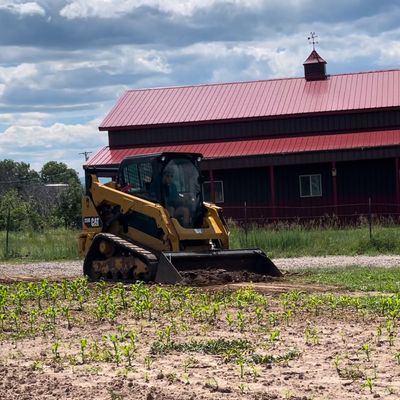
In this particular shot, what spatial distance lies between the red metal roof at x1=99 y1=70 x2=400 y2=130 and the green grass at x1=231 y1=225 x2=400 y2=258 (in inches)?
496

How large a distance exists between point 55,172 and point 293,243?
71706 millimetres

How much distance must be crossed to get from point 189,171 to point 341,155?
18.9 meters

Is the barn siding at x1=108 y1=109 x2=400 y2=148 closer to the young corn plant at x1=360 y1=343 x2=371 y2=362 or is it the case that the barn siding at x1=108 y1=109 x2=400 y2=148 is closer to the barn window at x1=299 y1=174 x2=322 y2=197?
the barn window at x1=299 y1=174 x2=322 y2=197

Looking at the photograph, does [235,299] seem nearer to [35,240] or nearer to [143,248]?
[143,248]

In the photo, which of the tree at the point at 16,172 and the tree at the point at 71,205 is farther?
the tree at the point at 16,172

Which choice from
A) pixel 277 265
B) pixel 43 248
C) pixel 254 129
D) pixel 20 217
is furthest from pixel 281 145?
pixel 277 265

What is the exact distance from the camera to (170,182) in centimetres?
1833

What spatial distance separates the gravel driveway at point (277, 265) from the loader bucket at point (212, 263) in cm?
317

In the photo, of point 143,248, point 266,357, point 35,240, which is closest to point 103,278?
point 143,248

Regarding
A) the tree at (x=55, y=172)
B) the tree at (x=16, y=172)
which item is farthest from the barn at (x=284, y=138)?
the tree at (x=55, y=172)

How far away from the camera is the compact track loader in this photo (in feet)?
57.9

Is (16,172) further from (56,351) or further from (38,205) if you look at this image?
(56,351)

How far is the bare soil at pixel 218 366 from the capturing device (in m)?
8.27

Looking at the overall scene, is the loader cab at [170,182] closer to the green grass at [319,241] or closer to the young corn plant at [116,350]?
the young corn plant at [116,350]
